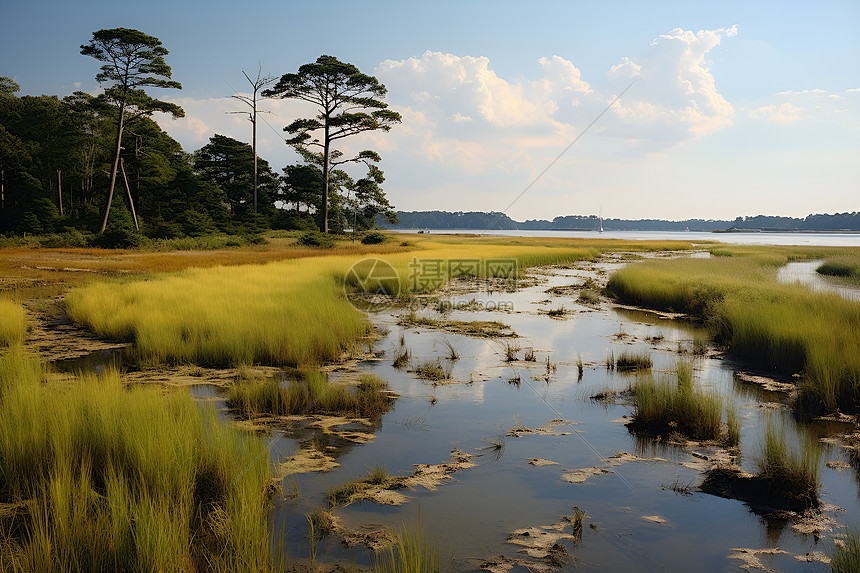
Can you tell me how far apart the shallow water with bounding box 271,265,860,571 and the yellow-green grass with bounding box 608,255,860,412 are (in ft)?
2.99

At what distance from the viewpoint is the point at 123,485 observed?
4.59 metres

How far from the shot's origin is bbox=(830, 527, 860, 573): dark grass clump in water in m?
3.83

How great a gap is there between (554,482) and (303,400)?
4.36m

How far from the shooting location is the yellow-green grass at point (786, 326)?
330 inches

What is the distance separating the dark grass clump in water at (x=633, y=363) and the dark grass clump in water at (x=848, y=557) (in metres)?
6.67

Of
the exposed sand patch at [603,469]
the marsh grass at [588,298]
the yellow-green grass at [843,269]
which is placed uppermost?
the yellow-green grass at [843,269]

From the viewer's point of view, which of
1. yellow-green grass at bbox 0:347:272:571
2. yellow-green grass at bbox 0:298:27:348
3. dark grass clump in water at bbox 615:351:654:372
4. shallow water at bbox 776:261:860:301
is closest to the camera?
yellow-green grass at bbox 0:347:272:571

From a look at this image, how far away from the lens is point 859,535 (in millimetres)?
4324

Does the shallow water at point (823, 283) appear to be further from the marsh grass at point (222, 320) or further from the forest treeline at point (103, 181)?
the forest treeline at point (103, 181)

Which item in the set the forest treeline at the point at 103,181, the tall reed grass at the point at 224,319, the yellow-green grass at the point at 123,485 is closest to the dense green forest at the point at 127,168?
the forest treeline at the point at 103,181

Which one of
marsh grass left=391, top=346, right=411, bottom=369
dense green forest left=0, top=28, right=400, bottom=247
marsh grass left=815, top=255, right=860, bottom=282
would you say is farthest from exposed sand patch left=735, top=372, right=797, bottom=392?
dense green forest left=0, top=28, right=400, bottom=247

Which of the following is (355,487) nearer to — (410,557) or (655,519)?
(410,557)

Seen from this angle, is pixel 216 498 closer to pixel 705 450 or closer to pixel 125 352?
pixel 705 450

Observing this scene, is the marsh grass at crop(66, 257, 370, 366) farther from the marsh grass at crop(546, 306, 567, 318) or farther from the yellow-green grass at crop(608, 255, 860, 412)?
the yellow-green grass at crop(608, 255, 860, 412)
